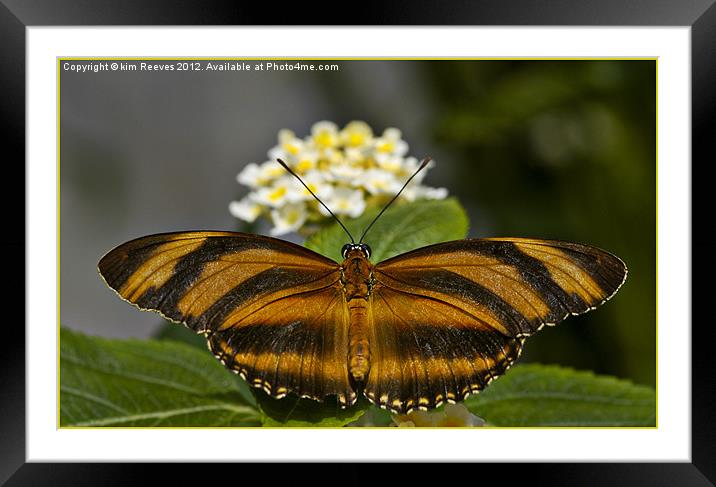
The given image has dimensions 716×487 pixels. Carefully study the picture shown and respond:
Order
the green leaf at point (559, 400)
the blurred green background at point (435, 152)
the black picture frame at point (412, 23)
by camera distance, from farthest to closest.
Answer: the blurred green background at point (435, 152) < the green leaf at point (559, 400) < the black picture frame at point (412, 23)

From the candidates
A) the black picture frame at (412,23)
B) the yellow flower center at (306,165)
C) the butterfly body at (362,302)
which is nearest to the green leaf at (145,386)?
the black picture frame at (412,23)

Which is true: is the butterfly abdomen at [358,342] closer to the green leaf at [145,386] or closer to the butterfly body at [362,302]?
the butterfly body at [362,302]

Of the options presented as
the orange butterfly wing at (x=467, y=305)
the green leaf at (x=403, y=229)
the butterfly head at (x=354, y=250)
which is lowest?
the orange butterfly wing at (x=467, y=305)

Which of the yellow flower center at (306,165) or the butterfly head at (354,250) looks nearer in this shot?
the butterfly head at (354,250)

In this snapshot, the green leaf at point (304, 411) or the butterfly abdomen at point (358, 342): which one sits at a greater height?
the butterfly abdomen at point (358, 342)

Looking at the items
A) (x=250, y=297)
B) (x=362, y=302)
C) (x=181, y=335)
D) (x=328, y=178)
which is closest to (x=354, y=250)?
(x=362, y=302)

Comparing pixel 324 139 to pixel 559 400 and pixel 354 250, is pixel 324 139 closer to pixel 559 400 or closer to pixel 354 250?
pixel 354 250

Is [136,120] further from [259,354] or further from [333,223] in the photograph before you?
[259,354]

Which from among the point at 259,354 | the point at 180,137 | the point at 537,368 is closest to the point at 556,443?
the point at 537,368
